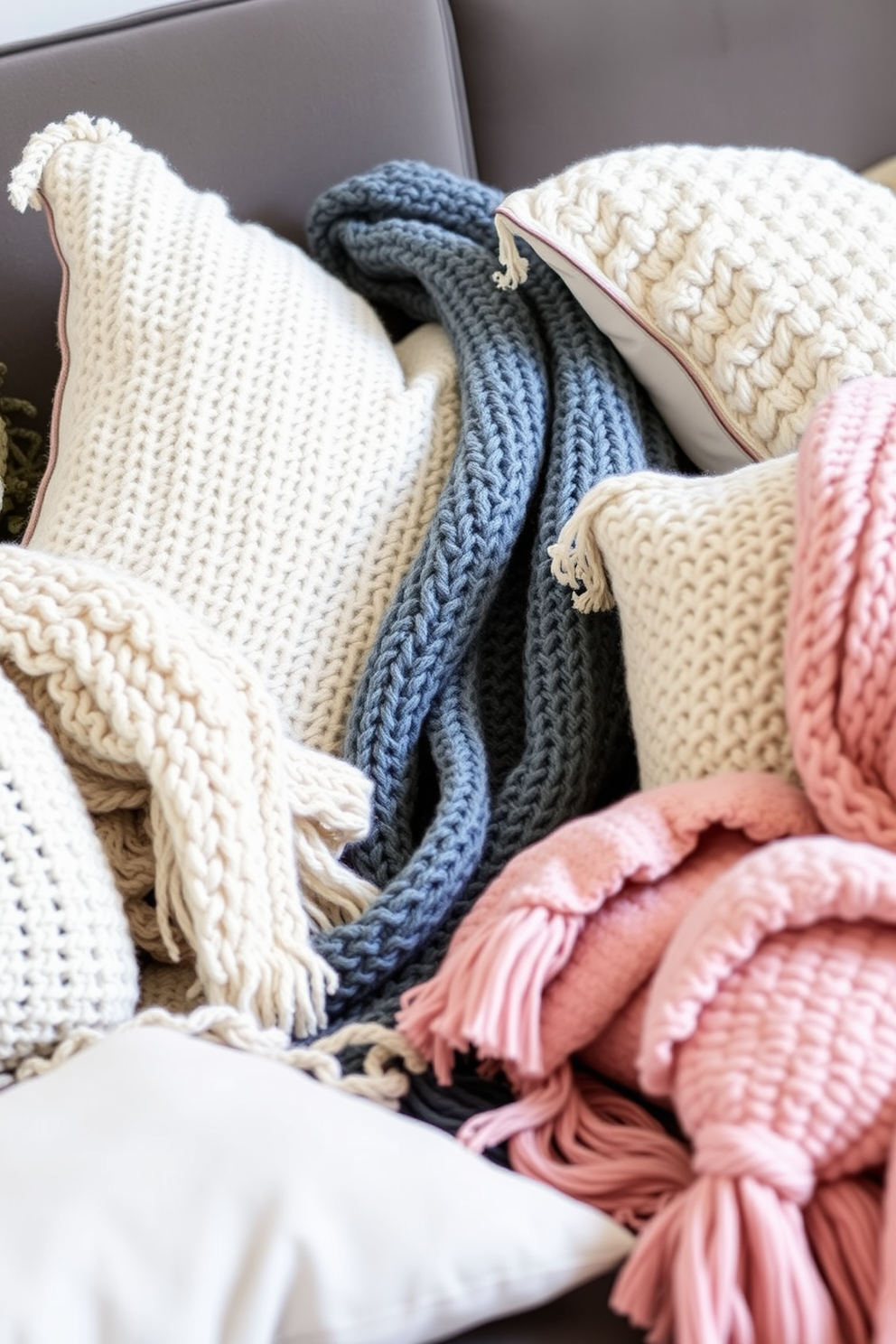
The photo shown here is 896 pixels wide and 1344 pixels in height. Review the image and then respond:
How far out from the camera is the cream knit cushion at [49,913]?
62cm

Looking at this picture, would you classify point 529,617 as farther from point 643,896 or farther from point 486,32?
point 486,32

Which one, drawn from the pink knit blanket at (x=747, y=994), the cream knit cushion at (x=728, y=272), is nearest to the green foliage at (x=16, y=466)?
the cream knit cushion at (x=728, y=272)

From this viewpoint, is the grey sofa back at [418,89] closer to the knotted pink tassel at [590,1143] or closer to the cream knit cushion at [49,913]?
the cream knit cushion at [49,913]

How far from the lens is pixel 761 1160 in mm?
485

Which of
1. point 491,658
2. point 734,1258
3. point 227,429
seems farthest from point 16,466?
point 734,1258

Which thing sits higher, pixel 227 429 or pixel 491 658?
pixel 227 429

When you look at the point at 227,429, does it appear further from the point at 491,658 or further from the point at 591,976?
the point at 591,976

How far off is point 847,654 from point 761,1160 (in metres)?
0.24

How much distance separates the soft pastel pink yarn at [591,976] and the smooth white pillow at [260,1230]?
6 cm

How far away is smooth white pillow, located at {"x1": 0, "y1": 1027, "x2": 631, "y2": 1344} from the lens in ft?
1.56

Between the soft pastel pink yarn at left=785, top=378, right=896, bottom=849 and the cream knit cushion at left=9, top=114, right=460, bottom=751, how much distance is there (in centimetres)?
32

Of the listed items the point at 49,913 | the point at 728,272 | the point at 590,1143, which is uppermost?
the point at 728,272

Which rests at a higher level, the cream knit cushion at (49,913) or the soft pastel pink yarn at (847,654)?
the soft pastel pink yarn at (847,654)

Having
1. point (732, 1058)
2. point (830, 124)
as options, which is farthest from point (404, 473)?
point (830, 124)
